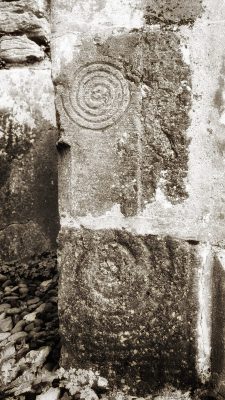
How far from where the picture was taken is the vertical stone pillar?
129 cm

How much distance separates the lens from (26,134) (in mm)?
2600

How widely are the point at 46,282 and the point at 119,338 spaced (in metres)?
0.89

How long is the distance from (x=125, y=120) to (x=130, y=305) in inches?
23.3

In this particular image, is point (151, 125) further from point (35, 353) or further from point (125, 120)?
point (35, 353)

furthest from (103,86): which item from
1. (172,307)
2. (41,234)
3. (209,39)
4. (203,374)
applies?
(41,234)

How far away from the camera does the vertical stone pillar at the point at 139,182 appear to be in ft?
→ 4.25

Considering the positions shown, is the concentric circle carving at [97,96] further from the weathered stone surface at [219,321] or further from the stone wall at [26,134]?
the stone wall at [26,134]

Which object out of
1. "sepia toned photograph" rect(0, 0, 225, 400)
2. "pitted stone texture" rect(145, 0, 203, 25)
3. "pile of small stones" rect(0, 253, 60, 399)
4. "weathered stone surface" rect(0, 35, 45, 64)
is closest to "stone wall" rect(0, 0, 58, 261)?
"weathered stone surface" rect(0, 35, 45, 64)

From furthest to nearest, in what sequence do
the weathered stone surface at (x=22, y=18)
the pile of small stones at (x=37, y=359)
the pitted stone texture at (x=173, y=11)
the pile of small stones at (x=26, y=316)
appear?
the weathered stone surface at (x=22, y=18), the pile of small stones at (x=26, y=316), the pile of small stones at (x=37, y=359), the pitted stone texture at (x=173, y=11)

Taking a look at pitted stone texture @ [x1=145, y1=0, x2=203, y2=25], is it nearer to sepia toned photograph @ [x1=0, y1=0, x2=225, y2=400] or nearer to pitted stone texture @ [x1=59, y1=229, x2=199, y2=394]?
sepia toned photograph @ [x1=0, y1=0, x2=225, y2=400]

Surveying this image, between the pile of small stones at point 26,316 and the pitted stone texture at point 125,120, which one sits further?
the pile of small stones at point 26,316

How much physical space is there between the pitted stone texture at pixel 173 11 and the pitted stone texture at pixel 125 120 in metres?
0.04

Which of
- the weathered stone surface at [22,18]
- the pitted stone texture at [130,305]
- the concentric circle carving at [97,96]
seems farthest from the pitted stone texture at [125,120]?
the weathered stone surface at [22,18]

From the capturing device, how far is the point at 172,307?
1.35m
